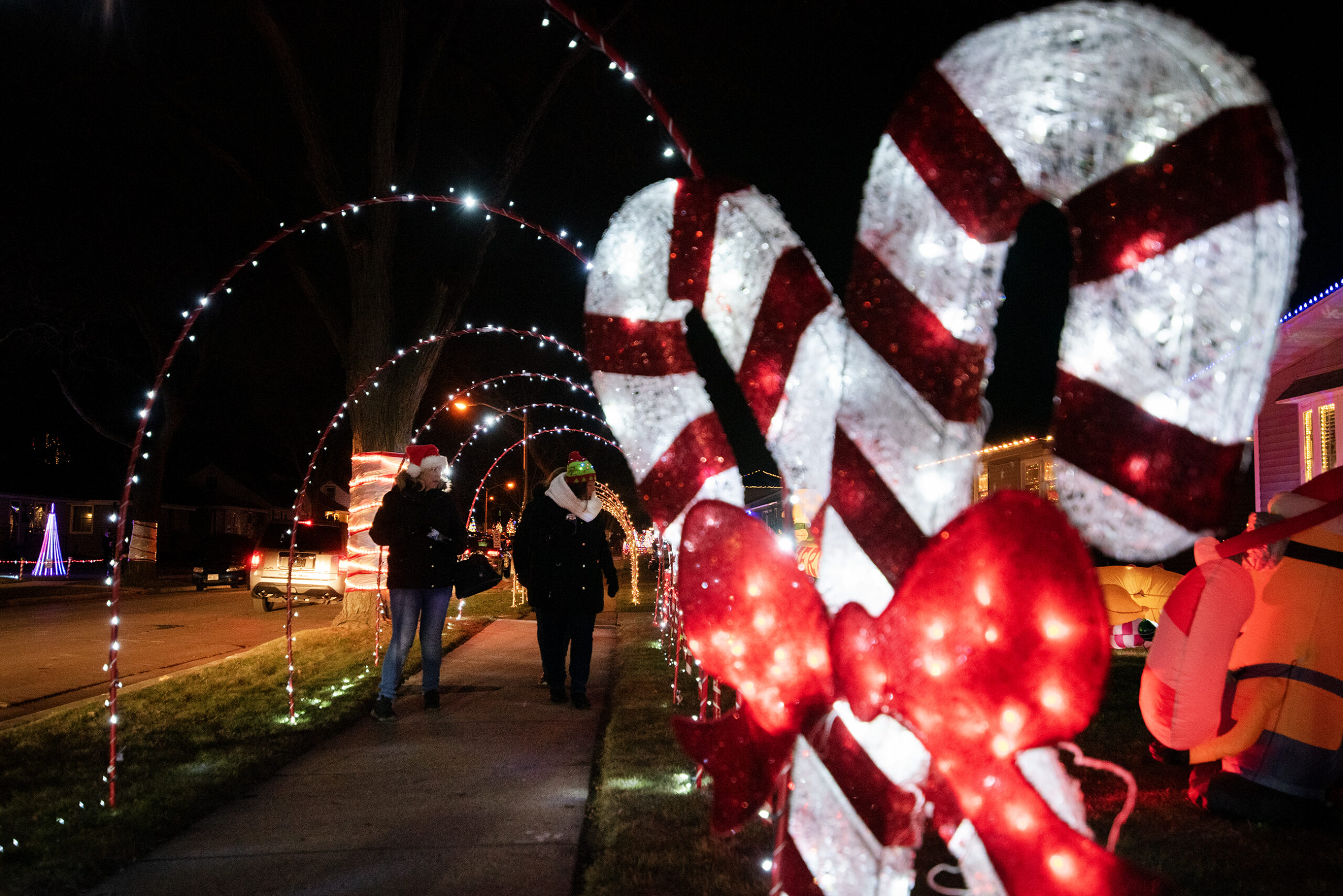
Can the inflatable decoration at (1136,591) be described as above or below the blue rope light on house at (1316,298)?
below

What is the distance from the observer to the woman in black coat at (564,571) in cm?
606

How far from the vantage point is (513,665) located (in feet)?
26.1

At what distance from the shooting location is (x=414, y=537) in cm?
562

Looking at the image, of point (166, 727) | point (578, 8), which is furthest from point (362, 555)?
point (578, 8)

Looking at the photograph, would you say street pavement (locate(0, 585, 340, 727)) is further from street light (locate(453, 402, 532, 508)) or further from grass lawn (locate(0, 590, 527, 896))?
street light (locate(453, 402, 532, 508))

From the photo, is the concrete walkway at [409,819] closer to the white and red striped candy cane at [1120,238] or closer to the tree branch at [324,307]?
the white and red striped candy cane at [1120,238]

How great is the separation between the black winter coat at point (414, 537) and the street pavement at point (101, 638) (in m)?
3.11

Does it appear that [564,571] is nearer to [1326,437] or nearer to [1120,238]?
[1120,238]

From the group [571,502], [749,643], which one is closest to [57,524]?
[571,502]

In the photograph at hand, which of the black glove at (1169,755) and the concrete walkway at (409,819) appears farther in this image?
the black glove at (1169,755)

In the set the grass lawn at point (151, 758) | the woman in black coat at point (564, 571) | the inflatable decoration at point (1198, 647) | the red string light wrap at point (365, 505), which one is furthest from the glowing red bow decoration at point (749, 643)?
the red string light wrap at point (365, 505)

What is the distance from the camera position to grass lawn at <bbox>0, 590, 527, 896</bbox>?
3.31 metres

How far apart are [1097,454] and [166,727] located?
576cm

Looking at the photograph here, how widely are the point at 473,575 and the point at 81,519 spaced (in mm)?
40156
